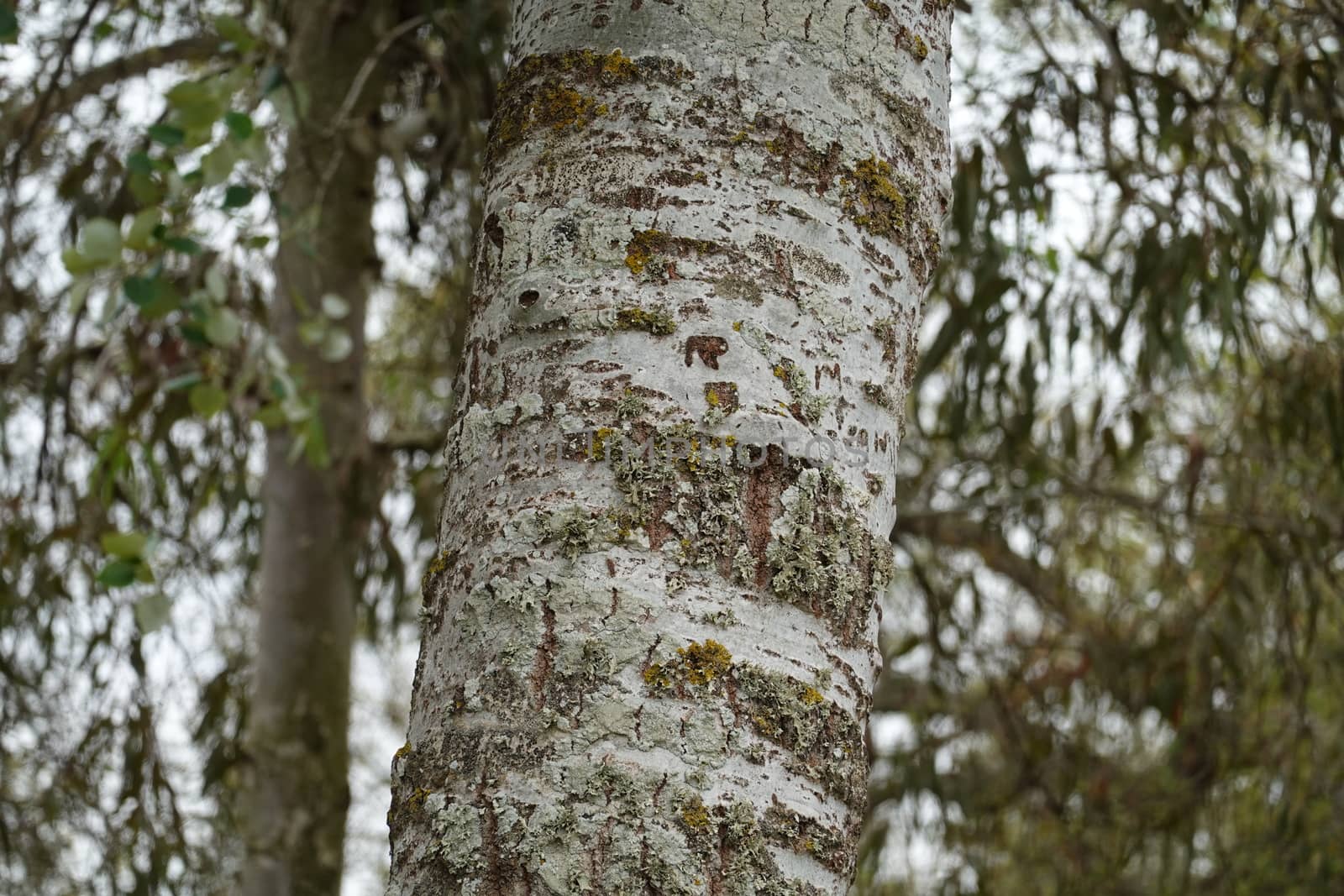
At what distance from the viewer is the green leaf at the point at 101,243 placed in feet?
5.09

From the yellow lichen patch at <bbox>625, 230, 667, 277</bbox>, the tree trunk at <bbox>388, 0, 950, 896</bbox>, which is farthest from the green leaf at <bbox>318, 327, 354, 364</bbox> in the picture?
the yellow lichen patch at <bbox>625, 230, 667, 277</bbox>

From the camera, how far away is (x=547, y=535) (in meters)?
0.80

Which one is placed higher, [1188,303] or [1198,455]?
[1188,303]

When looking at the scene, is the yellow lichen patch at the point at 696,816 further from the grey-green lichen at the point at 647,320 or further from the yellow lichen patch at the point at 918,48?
the yellow lichen patch at the point at 918,48

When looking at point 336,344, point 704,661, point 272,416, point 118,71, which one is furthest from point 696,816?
point 118,71

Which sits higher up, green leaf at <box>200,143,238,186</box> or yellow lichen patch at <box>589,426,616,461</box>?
green leaf at <box>200,143,238,186</box>

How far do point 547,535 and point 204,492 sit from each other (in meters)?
2.29

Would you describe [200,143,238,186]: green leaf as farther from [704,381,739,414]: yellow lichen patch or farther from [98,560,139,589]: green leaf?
[704,381,739,414]: yellow lichen patch

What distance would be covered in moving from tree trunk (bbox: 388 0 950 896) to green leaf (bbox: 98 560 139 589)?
2.62ft

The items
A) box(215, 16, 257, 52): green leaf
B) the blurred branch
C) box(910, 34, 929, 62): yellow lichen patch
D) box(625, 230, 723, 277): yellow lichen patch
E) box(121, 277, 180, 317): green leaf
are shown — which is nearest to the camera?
box(625, 230, 723, 277): yellow lichen patch

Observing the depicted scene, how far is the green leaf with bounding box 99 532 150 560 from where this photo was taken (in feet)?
5.05

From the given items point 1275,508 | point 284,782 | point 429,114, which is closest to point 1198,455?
point 1275,508

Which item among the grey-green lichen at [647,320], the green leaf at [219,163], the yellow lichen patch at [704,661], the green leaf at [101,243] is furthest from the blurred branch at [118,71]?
the yellow lichen patch at [704,661]

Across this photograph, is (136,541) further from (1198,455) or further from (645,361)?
(1198,455)
